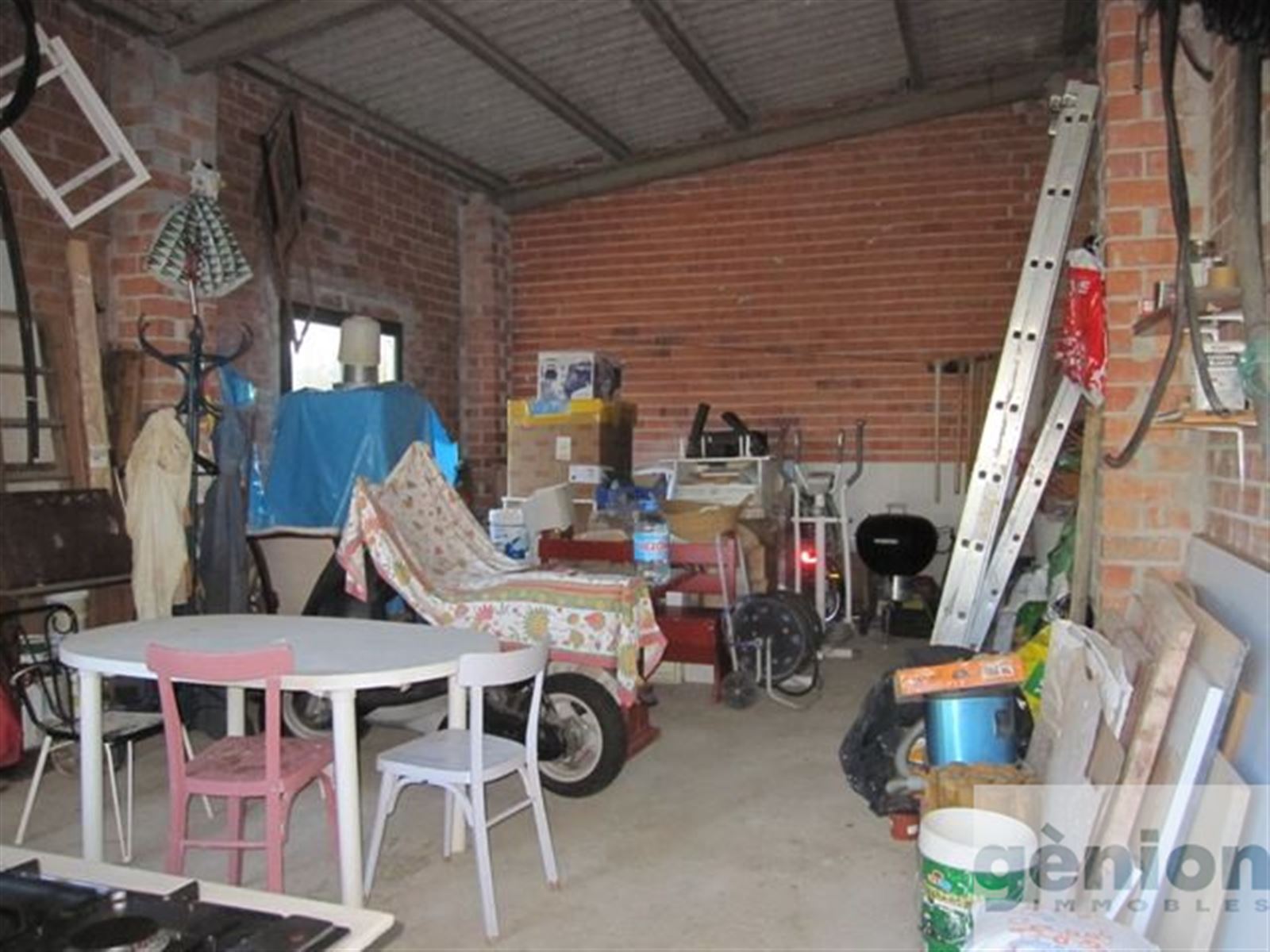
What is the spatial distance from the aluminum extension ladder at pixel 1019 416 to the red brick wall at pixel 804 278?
2.69 metres

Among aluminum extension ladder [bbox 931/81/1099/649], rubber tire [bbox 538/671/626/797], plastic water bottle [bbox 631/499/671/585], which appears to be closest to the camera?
rubber tire [bbox 538/671/626/797]

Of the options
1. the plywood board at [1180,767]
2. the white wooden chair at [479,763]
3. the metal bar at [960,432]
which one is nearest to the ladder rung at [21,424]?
the white wooden chair at [479,763]

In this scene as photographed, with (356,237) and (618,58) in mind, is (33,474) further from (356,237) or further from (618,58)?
(618,58)

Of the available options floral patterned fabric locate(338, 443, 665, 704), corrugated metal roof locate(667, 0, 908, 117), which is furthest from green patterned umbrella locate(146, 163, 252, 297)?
corrugated metal roof locate(667, 0, 908, 117)

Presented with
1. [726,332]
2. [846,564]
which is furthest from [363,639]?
[726,332]

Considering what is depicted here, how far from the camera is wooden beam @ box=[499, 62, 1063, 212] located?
6.54 m

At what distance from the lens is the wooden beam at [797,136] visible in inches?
258

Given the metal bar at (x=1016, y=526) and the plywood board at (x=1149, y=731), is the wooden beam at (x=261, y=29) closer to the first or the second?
the metal bar at (x=1016, y=526)

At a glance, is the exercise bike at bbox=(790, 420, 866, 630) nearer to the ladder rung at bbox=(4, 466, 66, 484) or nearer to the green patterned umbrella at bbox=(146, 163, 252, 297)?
the green patterned umbrella at bbox=(146, 163, 252, 297)

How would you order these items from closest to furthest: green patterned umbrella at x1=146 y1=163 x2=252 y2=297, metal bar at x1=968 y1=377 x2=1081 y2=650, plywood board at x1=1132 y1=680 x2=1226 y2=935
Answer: plywood board at x1=1132 y1=680 x2=1226 y2=935 → metal bar at x1=968 y1=377 x2=1081 y2=650 → green patterned umbrella at x1=146 y1=163 x2=252 y2=297

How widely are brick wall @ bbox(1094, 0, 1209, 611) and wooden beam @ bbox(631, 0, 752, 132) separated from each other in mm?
2510

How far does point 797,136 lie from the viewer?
6.93 metres

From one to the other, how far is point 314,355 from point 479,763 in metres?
3.93

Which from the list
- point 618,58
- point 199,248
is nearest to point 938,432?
point 618,58
